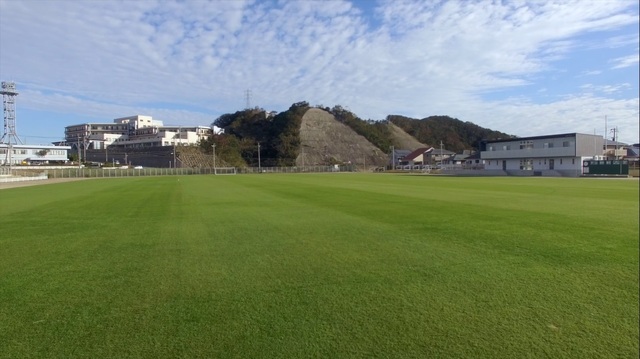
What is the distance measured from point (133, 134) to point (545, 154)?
458 feet

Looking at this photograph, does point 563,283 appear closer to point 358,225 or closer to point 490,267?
point 490,267

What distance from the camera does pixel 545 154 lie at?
5903 cm

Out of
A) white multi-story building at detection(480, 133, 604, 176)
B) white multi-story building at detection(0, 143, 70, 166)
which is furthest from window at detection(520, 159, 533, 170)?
white multi-story building at detection(0, 143, 70, 166)

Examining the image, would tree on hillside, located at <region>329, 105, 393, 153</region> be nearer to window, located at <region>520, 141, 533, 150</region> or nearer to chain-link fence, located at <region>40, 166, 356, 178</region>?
chain-link fence, located at <region>40, 166, 356, 178</region>

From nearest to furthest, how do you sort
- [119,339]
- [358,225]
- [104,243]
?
1. [119,339]
2. [104,243]
3. [358,225]

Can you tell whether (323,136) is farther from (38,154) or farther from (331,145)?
(38,154)

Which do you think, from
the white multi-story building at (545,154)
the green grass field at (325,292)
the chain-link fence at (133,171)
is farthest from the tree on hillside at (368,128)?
the green grass field at (325,292)

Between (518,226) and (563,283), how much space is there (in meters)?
4.74

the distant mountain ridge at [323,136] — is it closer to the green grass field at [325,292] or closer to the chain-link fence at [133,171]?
the chain-link fence at [133,171]

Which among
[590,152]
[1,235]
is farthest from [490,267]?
[590,152]

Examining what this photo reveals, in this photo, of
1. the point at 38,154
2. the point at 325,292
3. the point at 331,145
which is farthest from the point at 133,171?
the point at 325,292

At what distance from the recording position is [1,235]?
31.1 ft

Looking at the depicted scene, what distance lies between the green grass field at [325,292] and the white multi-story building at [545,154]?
176ft

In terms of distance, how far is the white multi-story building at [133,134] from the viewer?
13688 cm
